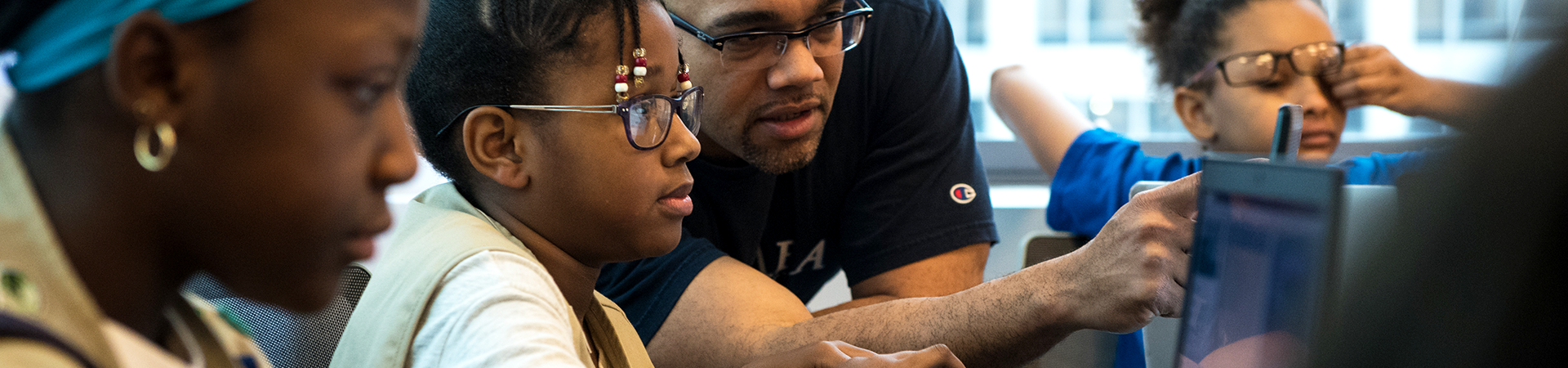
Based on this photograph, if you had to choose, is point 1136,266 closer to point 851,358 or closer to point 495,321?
point 851,358

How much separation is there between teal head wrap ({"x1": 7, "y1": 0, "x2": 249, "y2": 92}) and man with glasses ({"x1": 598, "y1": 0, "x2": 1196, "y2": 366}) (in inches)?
30.7

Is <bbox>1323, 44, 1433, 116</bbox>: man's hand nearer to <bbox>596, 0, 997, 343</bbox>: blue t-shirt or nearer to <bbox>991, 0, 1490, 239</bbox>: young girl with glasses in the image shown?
<bbox>991, 0, 1490, 239</bbox>: young girl with glasses

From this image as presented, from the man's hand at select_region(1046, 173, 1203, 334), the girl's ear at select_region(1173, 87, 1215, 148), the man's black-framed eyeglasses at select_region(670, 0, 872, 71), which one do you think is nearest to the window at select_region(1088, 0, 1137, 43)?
the girl's ear at select_region(1173, 87, 1215, 148)

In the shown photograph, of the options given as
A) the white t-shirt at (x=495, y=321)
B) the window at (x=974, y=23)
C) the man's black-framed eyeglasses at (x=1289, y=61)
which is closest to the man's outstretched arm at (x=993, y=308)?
the white t-shirt at (x=495, y=321)

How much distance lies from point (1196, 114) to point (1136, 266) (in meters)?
1.05

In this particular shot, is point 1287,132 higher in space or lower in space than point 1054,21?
higher

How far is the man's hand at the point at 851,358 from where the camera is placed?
0.98 m

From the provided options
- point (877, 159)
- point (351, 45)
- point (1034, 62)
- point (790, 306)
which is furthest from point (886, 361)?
point (1034, 62)

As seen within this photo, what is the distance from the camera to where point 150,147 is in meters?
0.47

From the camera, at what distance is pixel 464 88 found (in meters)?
1.02

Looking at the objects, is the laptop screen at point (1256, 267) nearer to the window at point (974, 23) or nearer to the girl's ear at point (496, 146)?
the girl's ear at point (496, 146)

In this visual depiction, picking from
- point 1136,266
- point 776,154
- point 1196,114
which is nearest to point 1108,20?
point 1196,114

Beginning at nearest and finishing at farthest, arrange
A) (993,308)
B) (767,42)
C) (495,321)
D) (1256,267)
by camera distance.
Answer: (1256,267) < (495,321) < (993,308) < (767,42)

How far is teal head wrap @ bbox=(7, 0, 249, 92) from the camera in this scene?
46 centimetres
